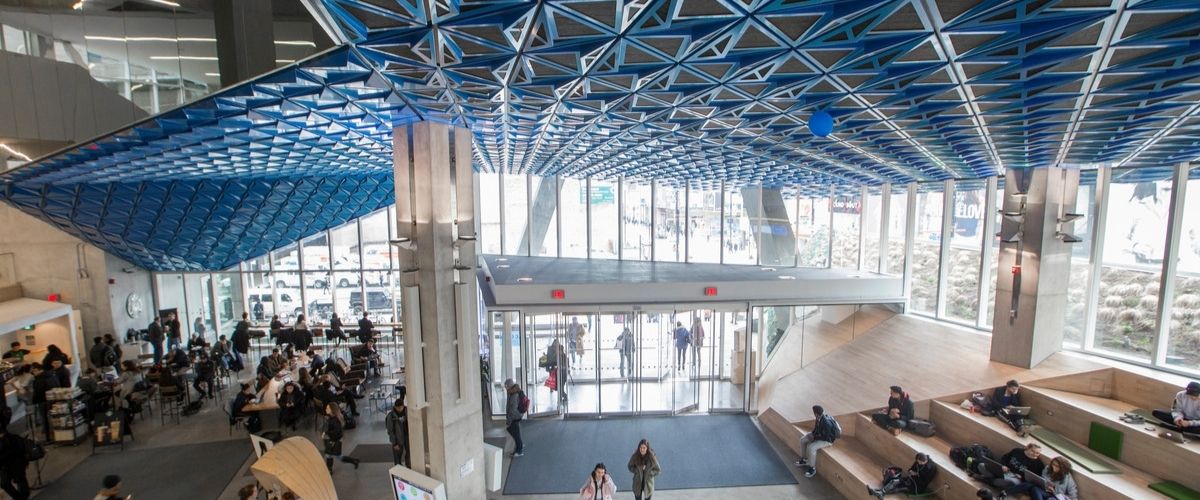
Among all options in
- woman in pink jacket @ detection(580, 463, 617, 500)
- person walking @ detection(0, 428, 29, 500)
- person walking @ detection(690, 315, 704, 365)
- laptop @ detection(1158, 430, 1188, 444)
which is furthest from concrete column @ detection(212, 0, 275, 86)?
laptop @ detection(1158, 430, 1188, 444)

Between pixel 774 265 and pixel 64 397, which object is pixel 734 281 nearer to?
pixel 774 265

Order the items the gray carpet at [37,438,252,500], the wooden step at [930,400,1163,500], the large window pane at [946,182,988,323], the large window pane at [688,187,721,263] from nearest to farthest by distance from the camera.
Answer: the wooden step at [930,400,1163,500] → the gray carpet at [37,438,252,500] → the large window pane at [946,182,988,323] → the large window pane at [688,187,721,263]

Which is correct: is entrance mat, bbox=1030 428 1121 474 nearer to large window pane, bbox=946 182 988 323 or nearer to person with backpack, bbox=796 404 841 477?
person with backpack, bbox=796 404 841 477

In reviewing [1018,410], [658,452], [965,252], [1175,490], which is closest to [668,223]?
[965,252]

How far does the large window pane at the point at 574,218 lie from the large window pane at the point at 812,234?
8.02 m

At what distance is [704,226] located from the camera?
18.8 m

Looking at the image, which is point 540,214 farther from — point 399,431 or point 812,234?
point 399,431

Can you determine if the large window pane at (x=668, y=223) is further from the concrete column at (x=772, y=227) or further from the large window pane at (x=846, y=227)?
the large window pane at (x=846, y=227)

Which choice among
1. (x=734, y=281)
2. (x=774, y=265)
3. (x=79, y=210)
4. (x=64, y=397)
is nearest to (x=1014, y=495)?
(x=734, y=281)

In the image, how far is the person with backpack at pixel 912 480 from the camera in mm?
8344

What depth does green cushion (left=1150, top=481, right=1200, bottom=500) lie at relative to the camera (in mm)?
7031

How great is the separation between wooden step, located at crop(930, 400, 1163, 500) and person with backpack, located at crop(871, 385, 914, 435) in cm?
72

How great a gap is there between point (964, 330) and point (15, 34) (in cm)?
2026

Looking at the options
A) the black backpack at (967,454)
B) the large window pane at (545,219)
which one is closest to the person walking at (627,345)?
the black backpack at (967,454)
